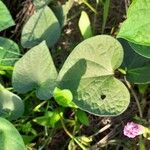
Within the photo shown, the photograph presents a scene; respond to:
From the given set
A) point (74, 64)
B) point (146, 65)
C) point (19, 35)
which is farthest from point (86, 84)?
point (19, 35)

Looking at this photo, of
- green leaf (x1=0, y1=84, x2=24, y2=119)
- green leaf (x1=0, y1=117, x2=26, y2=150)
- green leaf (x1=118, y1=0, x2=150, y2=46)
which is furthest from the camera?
green leaf (x1=0, y1=84, x2=24, y2=119)

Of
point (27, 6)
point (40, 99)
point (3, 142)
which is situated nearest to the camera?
point (3, 142)

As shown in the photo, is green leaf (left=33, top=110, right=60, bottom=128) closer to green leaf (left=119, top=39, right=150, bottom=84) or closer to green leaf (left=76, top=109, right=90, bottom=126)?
green leaf (left=76, top=109, right=90, bottom=126)

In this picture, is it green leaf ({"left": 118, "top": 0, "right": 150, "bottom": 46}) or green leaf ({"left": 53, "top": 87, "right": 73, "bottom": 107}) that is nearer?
green leaf ({"left": 118, "top": 0, "right": 150, "bottom": 46})

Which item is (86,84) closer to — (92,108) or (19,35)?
(92,108)

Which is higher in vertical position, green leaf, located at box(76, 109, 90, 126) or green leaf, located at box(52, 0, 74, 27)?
green leaf, located at box(52, 0, 74, 27)

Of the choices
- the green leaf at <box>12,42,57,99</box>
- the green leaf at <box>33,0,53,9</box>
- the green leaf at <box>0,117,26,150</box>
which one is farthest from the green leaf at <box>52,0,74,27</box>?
the green leaf at <box>0,117,26,150</box>

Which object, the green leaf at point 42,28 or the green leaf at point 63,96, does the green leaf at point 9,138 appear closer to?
the green leaf at point 63,96

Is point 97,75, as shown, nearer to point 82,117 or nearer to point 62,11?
point 82,117
